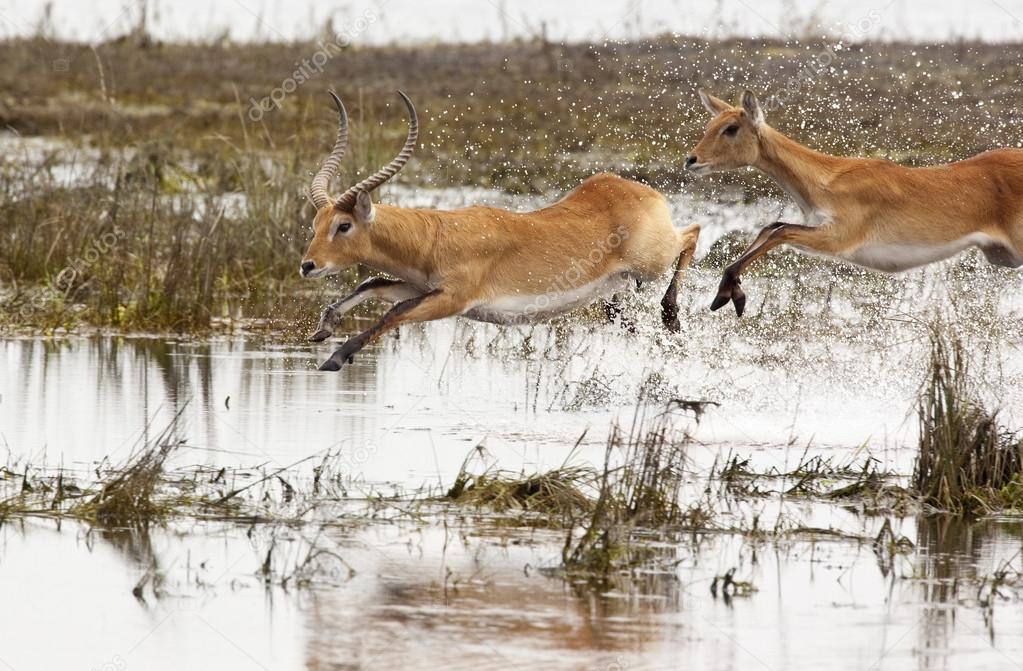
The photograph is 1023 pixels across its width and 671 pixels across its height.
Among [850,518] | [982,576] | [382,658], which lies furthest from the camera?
[850,518]

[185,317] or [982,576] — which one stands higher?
[185,317]

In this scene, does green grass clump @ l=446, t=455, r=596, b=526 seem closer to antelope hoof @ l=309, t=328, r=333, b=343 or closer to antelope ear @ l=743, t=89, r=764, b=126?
antelope hoof @ l=309, t=328, r=333, b=343

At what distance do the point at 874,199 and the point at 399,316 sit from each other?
3.19m

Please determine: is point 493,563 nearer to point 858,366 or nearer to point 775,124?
point 858,366

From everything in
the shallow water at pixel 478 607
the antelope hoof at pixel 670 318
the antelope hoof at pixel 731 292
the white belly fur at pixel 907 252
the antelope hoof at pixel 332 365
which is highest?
the white belly fur at pixel 907 252

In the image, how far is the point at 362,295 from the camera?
10422 mm

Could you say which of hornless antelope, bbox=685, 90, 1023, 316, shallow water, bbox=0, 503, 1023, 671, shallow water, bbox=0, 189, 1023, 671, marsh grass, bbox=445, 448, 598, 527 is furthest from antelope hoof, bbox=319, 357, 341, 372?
hornless antelope, bbox=685, 90, 1023, 316

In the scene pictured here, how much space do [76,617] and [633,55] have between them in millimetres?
35023

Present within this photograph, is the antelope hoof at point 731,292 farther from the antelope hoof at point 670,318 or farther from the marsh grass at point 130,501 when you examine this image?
the marsh grass at point 130,501

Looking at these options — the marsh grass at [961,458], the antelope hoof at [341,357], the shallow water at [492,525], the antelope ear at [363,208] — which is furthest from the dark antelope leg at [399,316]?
the marsh grass at [961,458]

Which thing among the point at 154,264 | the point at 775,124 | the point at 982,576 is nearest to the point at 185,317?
the point at 154,264

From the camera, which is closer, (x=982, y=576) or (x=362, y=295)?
(x=982, y=576)

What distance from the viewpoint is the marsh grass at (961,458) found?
8.29m

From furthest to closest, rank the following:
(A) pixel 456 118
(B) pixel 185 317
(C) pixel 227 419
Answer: (A) pixel 456 118, (B) pixel 185 317, (C) pixel 227 419
